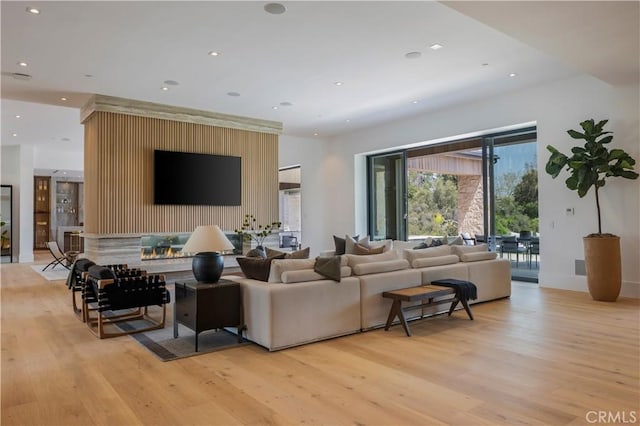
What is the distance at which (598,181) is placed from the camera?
6.44 m

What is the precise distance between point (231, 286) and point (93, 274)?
5.94 feet

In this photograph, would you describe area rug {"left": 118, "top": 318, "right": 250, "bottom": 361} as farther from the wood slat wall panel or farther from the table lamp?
the wood slat wall panel

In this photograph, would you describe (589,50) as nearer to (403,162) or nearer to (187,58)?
(187,58)

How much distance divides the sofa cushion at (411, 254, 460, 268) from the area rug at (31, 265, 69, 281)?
7485 mm

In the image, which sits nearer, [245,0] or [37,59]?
[245,0]

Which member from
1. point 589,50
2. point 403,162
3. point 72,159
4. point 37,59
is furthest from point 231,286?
point 72,159

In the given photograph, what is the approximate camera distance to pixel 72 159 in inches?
585

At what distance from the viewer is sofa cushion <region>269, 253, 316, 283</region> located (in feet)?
14.4

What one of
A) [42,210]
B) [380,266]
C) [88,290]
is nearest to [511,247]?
[380,266]

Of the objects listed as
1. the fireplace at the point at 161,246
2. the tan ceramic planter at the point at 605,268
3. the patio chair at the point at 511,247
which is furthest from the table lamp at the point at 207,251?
the patio chair at the point at 511,247

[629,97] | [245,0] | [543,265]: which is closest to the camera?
[245,0]

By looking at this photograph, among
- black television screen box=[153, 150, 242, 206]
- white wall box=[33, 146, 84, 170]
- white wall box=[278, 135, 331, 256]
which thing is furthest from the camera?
white wall box=[33, 146, 84, 170]
